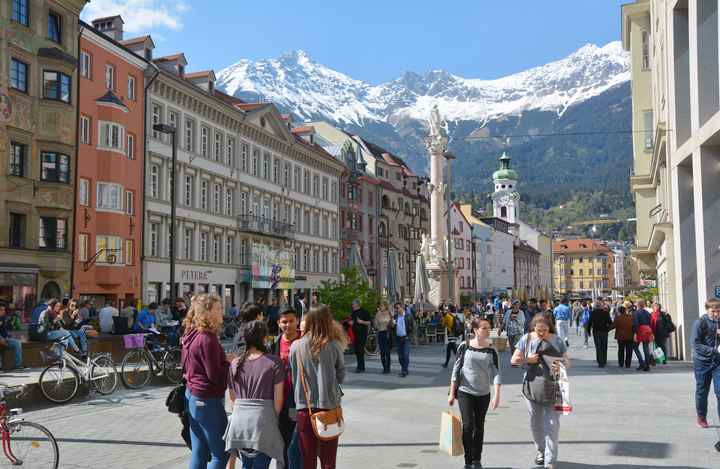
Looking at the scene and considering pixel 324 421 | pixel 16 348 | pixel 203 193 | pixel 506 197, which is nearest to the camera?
pixel 324 421

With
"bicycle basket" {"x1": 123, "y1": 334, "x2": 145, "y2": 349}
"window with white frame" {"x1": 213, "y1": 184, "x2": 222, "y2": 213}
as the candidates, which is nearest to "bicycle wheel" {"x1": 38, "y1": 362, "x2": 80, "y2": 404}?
"bicycle basket" {"x1": 123, "y1": 334, "x2": 145, "y2": 349}

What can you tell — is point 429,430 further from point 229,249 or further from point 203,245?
point 229,249

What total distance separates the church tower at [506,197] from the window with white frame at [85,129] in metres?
127

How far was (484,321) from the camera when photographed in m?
9.21

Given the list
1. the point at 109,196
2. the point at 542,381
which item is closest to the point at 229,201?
the point at 109,196

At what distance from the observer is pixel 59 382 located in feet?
46.9

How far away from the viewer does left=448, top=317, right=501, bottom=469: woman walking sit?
8.93 metres

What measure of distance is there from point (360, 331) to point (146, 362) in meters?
6.41

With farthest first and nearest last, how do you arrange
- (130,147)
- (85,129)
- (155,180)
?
1. (155,180)
2. (130,147)
3. (85,129)

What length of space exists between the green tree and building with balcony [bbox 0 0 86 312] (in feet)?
39.4

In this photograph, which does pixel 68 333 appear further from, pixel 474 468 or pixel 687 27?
pixel 687 27

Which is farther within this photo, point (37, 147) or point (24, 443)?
point (37, 147)

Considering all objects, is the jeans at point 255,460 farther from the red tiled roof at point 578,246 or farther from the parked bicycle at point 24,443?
the red tiled roof at point 578,246

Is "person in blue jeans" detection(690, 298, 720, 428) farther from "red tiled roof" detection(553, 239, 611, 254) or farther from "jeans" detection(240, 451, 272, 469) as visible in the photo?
"red tiled roof" detection(553, 239, 611, 254)
